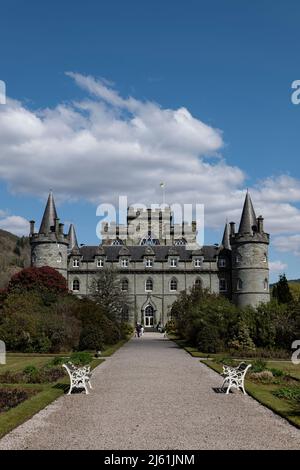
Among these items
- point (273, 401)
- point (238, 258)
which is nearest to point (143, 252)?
point (238, 258)

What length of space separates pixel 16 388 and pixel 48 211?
4798 cm

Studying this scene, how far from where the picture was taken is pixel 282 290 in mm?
57969

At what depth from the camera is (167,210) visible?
3184 inches

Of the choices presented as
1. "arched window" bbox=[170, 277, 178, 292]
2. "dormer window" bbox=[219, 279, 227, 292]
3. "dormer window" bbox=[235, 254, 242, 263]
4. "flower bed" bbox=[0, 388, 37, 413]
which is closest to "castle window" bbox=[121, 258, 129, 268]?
"arched window" bbox=[170, 277, 178, 292]

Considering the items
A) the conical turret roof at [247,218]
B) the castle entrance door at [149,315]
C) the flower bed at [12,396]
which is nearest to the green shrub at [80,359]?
the flower bed at [12,396]

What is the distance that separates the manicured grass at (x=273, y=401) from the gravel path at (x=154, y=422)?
0.18 metres

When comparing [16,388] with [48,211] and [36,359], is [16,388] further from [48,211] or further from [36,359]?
[48,211]

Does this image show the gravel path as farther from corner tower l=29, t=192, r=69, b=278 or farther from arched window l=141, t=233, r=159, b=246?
arched window l=141, t=233, r=159, b=246

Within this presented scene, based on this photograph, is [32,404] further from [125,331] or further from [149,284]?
[149,284]

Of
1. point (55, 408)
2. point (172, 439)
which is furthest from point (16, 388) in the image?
point (172, 439)

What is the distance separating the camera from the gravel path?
8.59 metres

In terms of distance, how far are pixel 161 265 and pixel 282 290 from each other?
1411cm

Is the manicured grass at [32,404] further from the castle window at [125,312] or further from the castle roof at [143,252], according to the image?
the castle roof at [143,252]

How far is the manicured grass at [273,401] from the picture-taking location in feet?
35.3
